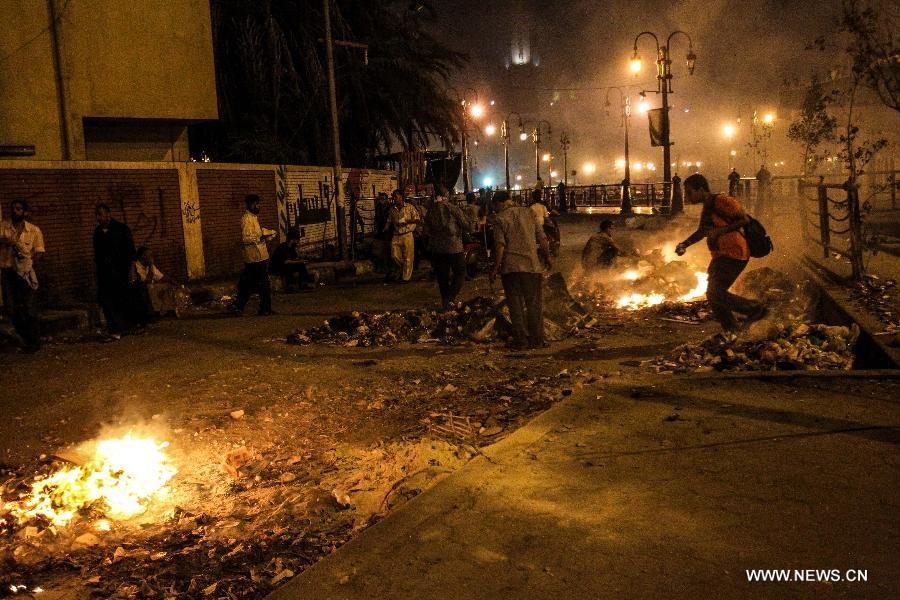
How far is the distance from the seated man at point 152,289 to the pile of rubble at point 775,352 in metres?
7.27

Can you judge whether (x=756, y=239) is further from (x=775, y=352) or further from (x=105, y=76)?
(x=105, y=76)

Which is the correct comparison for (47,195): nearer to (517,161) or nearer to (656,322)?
(656,322)

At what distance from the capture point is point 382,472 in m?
4.59

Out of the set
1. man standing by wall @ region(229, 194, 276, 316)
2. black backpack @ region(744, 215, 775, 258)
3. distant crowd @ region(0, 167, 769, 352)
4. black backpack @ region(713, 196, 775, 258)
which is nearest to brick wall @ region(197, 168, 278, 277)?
distant crowd @ region(0, 167, 769, 352)

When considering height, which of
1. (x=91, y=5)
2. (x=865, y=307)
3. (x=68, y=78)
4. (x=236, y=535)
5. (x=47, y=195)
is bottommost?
(x=236, y=535)

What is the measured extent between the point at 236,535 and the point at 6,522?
139 centimetres

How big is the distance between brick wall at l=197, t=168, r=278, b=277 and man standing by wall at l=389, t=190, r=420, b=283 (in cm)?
422

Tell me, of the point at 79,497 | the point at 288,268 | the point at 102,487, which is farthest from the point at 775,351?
the point at 288,268

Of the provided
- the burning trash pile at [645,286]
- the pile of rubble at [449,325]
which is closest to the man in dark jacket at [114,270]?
the pile of rubble at [449,325]

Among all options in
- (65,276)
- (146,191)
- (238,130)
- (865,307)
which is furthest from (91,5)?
(865,307)

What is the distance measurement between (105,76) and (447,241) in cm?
940

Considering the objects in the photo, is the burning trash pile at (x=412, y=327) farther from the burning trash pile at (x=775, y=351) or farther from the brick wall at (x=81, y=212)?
the brick wall at (x=81, y=212)

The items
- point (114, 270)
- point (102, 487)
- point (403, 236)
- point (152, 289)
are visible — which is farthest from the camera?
point (403, 236)

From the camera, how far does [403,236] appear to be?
46.2 ft
